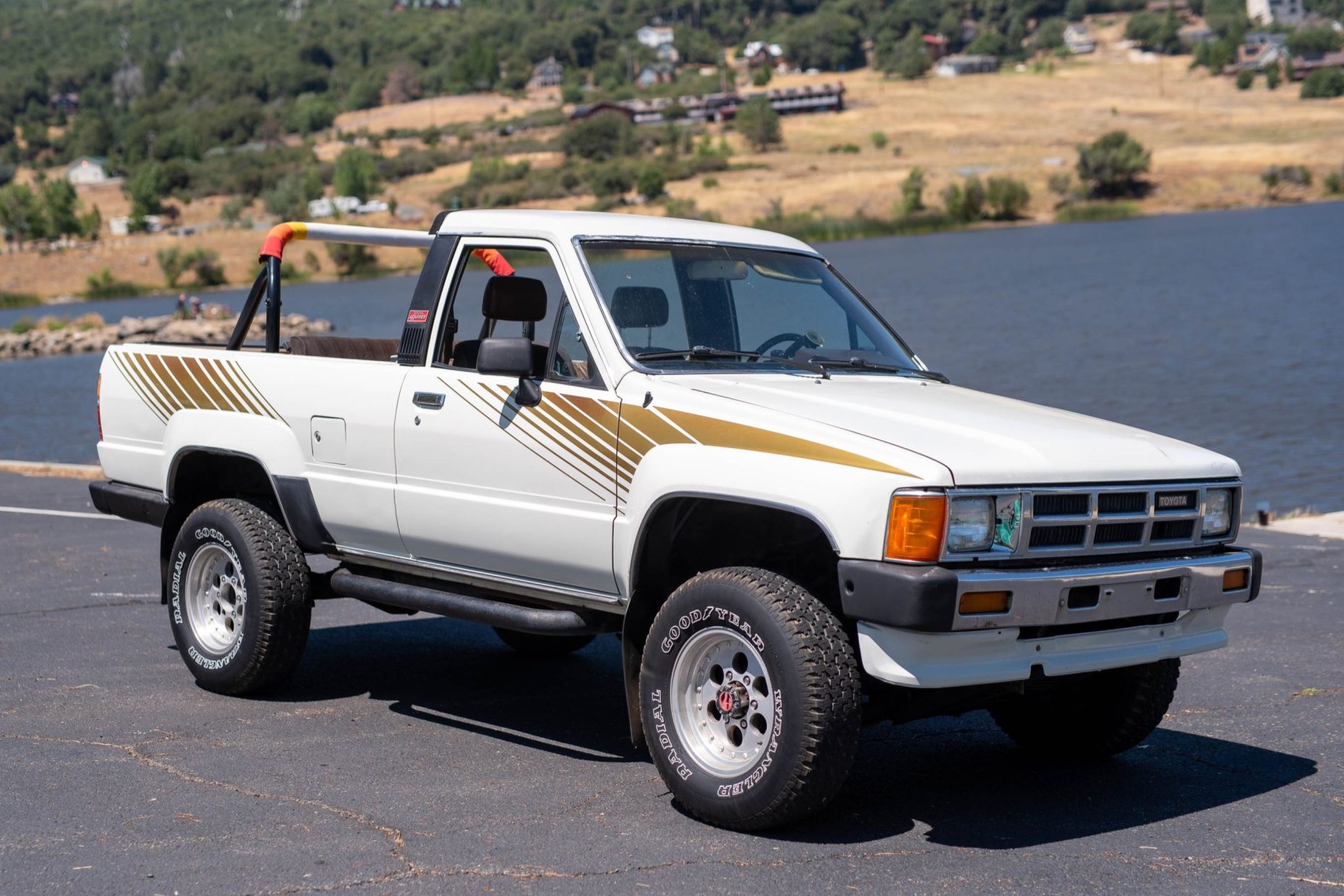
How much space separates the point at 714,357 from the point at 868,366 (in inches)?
26.7

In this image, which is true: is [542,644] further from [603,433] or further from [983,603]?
[983,603]

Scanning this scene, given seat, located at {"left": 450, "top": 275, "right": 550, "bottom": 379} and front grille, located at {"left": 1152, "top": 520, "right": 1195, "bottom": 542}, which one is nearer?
front grille, located at {"left": 1152, "top": 520, "right": 1195, "bottom": 542}

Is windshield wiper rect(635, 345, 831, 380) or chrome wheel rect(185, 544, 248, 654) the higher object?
windshield wiper rect(635, 345, 831, 380)

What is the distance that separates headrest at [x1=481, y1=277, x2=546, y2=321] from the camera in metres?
6.24

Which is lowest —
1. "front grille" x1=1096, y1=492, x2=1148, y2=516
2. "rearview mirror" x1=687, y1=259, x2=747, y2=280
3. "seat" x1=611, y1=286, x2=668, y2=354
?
"front grille" x1=1096, y1=492, x2=1148, y2=516

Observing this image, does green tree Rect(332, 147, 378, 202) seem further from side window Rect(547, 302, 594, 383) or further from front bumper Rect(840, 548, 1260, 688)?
front bumper Rect(840, 548, 1260, 688)

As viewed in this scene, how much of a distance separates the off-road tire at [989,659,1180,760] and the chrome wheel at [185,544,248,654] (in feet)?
11.5

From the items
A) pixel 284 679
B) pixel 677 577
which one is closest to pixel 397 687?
pixel 284 679

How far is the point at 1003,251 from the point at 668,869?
8460 centimetres

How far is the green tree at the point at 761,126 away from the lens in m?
142

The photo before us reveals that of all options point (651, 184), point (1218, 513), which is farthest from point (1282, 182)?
point (1218, 513)

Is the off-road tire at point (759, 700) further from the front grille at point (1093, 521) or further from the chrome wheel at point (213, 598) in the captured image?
the chrome wheel at point (213, 598)

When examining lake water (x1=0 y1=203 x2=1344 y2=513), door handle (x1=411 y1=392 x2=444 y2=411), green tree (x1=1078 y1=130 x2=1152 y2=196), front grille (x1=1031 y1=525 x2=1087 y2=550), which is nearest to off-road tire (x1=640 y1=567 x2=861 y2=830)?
front grille (x1=1031 y1=525 x2=1087 y2=550)

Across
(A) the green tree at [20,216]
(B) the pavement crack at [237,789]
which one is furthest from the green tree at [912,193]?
(B) the pavement crack at [237,789]
